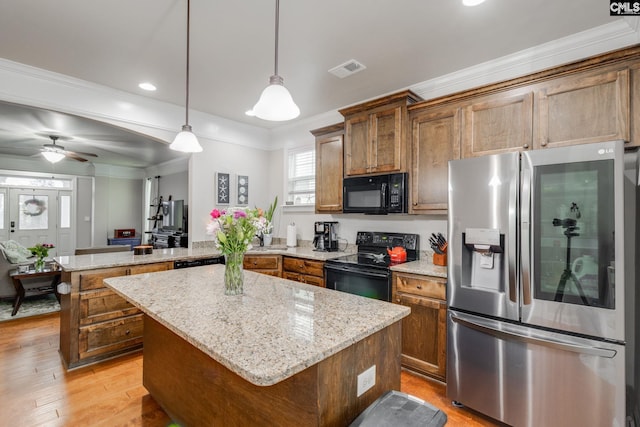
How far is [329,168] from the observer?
369 cm

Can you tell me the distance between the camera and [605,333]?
168cm

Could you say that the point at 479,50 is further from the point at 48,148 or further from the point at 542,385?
the point at 48,148

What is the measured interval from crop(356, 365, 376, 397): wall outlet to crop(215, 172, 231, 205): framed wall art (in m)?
3.50

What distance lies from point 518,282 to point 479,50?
187cm

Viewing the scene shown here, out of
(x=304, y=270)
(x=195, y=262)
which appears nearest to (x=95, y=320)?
(x=195, y=262)

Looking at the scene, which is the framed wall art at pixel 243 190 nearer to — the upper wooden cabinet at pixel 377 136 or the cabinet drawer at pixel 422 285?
the upper wooden cabinet at pixel 377 136

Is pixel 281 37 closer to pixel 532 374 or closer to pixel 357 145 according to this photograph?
pixel 357 145

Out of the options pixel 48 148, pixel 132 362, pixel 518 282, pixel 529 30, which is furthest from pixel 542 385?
pixel 48 148

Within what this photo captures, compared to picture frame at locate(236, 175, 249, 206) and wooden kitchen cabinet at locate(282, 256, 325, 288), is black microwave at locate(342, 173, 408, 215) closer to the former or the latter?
wooden kitchen cabinet at locate(282, 256, 325, 288)

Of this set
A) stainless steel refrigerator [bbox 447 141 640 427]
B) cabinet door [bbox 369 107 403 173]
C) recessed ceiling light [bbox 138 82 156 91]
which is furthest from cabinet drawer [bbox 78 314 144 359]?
stainless steel refrigerator [bbox 447 141 640 427]

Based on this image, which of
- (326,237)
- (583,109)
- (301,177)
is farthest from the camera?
(301,177)

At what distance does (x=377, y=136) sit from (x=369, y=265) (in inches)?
51.8

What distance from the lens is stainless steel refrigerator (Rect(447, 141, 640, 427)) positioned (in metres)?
1.68

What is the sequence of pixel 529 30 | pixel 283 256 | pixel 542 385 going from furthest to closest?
pixel 283 256 → pixel 529 30 → pixel 542 385
